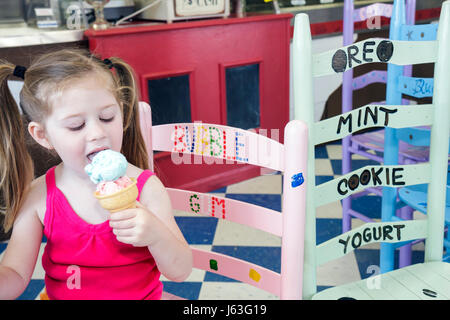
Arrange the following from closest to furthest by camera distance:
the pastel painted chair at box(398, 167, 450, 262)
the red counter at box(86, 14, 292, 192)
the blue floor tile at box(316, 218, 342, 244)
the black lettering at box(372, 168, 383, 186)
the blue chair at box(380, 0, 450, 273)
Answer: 1. the black lettering at box(372, 168, 383, 186)
2. the pastel painted chair at box(398, 167, 450, 262)
3. the blue chair at box(380, 0, 450, 273)
4. the blue floor tile at box(316, 218, 342, 244)
5. the red counter at box(86, 14, 292, 192)

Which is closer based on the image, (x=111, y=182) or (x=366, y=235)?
(x=111, y=182)

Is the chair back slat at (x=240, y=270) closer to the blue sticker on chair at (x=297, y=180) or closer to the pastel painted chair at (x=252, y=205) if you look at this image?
the pastel painted chair at (x=252, y=205)

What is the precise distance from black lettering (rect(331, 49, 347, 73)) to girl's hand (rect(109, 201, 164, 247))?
21.6 inches

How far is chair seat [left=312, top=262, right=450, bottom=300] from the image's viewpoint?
111 cm

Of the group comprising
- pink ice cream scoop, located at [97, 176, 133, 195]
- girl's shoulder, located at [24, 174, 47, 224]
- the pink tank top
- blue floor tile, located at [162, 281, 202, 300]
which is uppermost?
pink ice cream scoop, located at [97, 176, 133, 195]

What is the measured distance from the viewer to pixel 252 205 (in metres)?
1.02

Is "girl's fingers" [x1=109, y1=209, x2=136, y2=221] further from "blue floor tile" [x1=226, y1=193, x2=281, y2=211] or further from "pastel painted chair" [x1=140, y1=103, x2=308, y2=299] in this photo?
"blue floor tile" [x1=226, y1=193, x2=281, y2=211]

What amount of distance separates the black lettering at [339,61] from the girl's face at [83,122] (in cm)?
49

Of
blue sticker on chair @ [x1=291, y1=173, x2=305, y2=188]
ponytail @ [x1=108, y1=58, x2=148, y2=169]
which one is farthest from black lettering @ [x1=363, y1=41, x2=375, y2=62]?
ponytail @ [x1=108, y1=58, x2=148, y2=169]

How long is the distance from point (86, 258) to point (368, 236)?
2.13 feet

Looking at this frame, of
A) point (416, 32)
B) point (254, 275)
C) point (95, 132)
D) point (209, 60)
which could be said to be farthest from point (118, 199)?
point (209, 60)

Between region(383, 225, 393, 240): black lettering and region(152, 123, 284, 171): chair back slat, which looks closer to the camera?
region(152, 123, 284, 171): chair back slat

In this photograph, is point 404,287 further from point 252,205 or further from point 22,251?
point 22,251

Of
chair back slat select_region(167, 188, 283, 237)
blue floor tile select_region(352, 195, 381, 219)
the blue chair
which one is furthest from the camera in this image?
blue floor tile select_region(352, 195, 381, 219)
